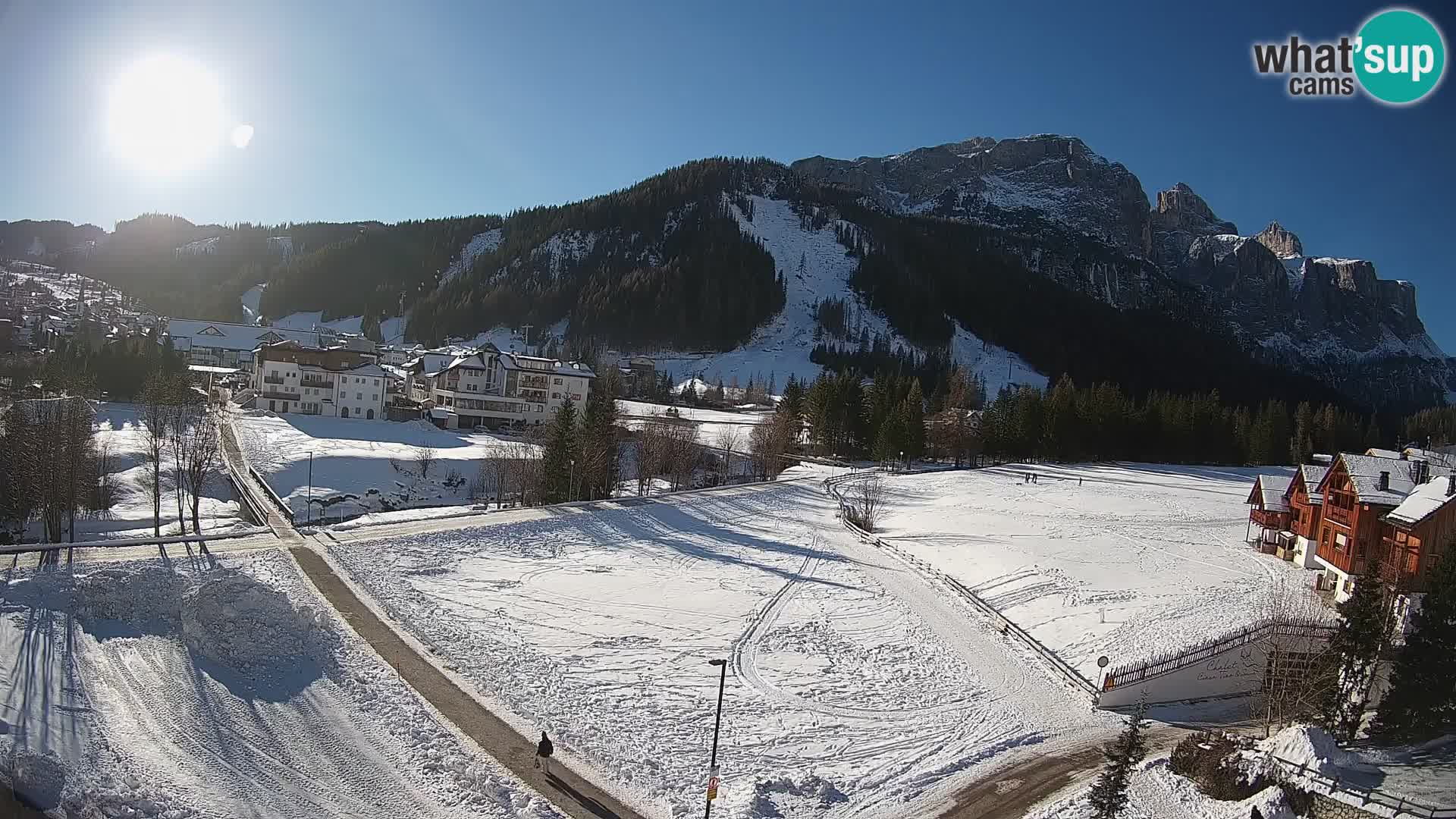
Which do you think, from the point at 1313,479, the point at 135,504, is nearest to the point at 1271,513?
the point at 1313,479

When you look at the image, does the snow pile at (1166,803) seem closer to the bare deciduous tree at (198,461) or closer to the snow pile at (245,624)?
the snow pile at (245,624)

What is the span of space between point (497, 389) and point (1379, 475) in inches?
2839

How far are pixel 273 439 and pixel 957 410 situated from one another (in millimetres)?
64134

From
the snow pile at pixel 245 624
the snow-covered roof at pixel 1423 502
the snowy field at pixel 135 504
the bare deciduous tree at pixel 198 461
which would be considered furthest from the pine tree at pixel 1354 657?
the snowy field at pixel 135 504

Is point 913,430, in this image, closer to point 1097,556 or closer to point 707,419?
point 707,419

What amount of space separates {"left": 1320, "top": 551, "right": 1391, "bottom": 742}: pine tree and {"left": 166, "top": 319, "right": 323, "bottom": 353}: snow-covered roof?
114m

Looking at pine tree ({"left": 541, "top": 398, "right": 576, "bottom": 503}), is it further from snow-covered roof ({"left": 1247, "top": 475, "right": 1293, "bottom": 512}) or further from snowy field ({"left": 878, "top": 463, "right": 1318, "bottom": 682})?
snow-covered roof ({"left": 1247, "top": 475, "right": 1293, "bottom": 512})

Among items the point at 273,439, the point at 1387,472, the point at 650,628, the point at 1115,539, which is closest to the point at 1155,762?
the point at 650,628

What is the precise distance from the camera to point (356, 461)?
54.5 metres

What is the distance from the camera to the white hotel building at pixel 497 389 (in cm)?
7938

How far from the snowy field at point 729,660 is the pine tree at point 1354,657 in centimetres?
609

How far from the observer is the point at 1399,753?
18.5 meters

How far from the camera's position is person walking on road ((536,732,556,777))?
17.4m

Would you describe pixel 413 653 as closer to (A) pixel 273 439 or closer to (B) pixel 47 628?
(B) pixel 47 628
